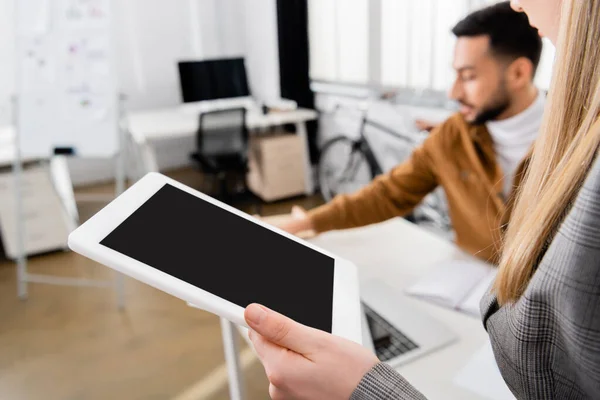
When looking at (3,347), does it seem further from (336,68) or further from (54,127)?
(336,68)

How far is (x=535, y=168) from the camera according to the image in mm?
559

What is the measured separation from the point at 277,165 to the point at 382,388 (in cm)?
348

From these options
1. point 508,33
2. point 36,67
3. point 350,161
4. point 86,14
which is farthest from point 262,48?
point 508,33

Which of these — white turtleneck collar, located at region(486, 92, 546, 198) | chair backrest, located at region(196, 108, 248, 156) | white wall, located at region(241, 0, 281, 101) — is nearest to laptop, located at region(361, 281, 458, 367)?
white turtleneck collar, located at region(486, 92, 546, 198)

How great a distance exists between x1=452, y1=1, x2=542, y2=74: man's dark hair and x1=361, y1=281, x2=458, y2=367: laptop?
0.81 m

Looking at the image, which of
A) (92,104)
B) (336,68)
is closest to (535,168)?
(92,104)

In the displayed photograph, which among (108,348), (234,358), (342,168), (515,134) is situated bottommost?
(108,348)

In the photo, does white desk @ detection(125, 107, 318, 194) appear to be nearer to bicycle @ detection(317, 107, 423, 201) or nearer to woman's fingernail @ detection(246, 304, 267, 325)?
bicycle @ detection(317, 107, 423, 201)

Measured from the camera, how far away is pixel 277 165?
13.0ft

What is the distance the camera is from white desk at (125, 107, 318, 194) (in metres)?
3.44

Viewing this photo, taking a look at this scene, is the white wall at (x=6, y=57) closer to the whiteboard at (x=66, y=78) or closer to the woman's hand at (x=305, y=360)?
the whiteboard at (x=66, y=78)

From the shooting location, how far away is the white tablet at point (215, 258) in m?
0.55

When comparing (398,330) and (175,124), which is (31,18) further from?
(398,330)

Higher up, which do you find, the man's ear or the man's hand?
the man's ear
